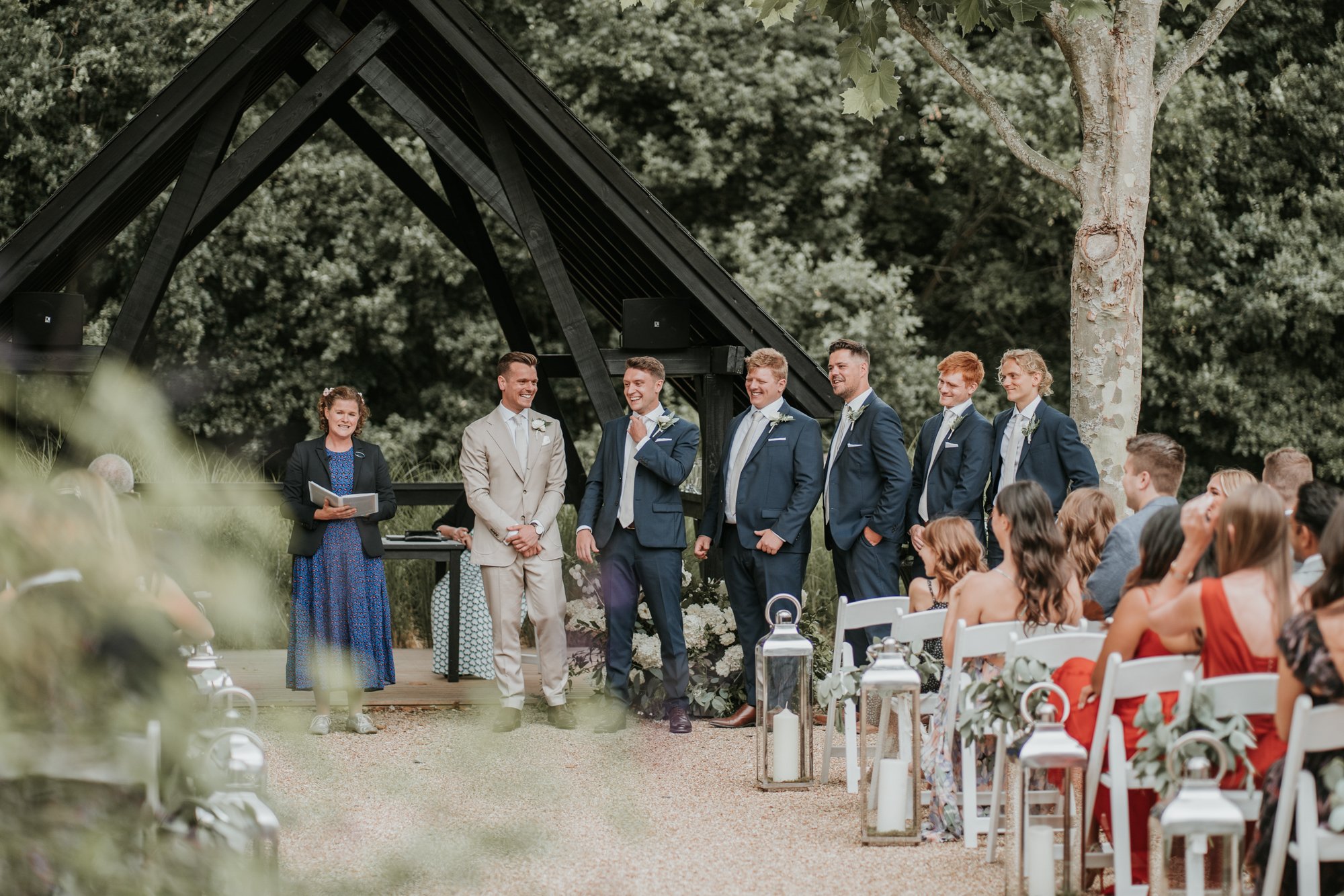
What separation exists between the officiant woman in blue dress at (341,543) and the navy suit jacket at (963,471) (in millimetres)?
2678

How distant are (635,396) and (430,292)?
1112 centimetres

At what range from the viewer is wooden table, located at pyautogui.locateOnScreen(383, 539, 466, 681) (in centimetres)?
802

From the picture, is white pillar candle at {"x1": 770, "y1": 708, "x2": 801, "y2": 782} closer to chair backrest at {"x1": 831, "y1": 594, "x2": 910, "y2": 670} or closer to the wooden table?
chair backrest at {"x1": 831, "y1": 594, "x2": 910, "y2": 670}

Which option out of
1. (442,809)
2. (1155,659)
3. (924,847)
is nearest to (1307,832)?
(1155,659)

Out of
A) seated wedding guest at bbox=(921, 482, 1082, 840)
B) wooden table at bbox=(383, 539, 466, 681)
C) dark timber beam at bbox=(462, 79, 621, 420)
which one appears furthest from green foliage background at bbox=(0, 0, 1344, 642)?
seated wedding guest at bbox=(921, 482, 1082, 840)

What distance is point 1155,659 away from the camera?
3.63 m

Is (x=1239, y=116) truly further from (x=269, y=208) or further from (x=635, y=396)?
(x=635, y=396)

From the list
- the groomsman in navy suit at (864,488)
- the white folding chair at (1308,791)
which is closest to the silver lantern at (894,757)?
the white folding chair at (1308,791)

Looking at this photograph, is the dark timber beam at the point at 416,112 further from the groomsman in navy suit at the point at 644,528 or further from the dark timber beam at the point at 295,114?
the groomsman in navy suit at the point at 644,528

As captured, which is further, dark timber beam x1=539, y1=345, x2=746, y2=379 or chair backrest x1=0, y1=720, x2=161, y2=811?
dark timber beam x1=539, y1=345, x2=746, y2=379

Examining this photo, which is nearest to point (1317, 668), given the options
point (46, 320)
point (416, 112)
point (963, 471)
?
point (963, 471)

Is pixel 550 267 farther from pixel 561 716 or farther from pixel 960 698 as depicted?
pixel 960 698

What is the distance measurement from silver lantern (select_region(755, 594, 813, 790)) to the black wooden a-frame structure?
2.08m

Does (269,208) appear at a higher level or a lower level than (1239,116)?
lower
